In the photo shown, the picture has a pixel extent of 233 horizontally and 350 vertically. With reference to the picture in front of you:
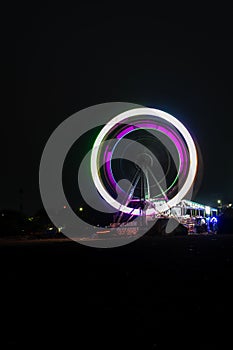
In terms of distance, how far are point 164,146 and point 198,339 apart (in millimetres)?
55811

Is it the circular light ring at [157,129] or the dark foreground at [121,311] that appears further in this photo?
the circular light ring at [157,129]

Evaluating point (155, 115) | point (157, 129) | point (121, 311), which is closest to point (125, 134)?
point (157, 129)

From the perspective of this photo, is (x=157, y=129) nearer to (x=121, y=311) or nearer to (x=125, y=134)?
(x=125, y=134)

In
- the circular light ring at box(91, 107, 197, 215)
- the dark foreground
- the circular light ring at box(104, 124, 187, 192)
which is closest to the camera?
the dark foreground

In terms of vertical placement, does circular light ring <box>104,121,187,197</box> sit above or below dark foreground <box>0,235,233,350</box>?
above

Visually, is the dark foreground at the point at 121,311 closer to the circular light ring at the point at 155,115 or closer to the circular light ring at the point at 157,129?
the circular light ring at the point at 155,115

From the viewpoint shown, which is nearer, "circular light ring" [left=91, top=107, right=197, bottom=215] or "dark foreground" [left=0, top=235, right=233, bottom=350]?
"dark foreground" [left=0, top=235, right=233, bottom=350]

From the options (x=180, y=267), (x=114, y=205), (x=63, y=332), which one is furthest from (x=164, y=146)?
(x=63, y=332)

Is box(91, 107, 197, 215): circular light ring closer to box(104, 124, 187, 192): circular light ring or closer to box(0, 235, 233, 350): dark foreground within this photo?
box(104, 124, 187, 192): circular light ring

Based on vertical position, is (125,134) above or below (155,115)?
below

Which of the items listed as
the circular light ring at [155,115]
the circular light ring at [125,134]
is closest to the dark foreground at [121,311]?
the circular light ring at [155,115]

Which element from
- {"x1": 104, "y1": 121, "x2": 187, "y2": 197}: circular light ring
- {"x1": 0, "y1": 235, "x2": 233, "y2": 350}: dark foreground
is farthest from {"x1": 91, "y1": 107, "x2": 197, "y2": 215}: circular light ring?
{"x1": 0, "y1": 235, "x2": 233, "y2": 350}: dark foreground

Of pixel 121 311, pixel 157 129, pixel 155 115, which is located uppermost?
pixel 155 115

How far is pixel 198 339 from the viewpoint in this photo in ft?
18.2
